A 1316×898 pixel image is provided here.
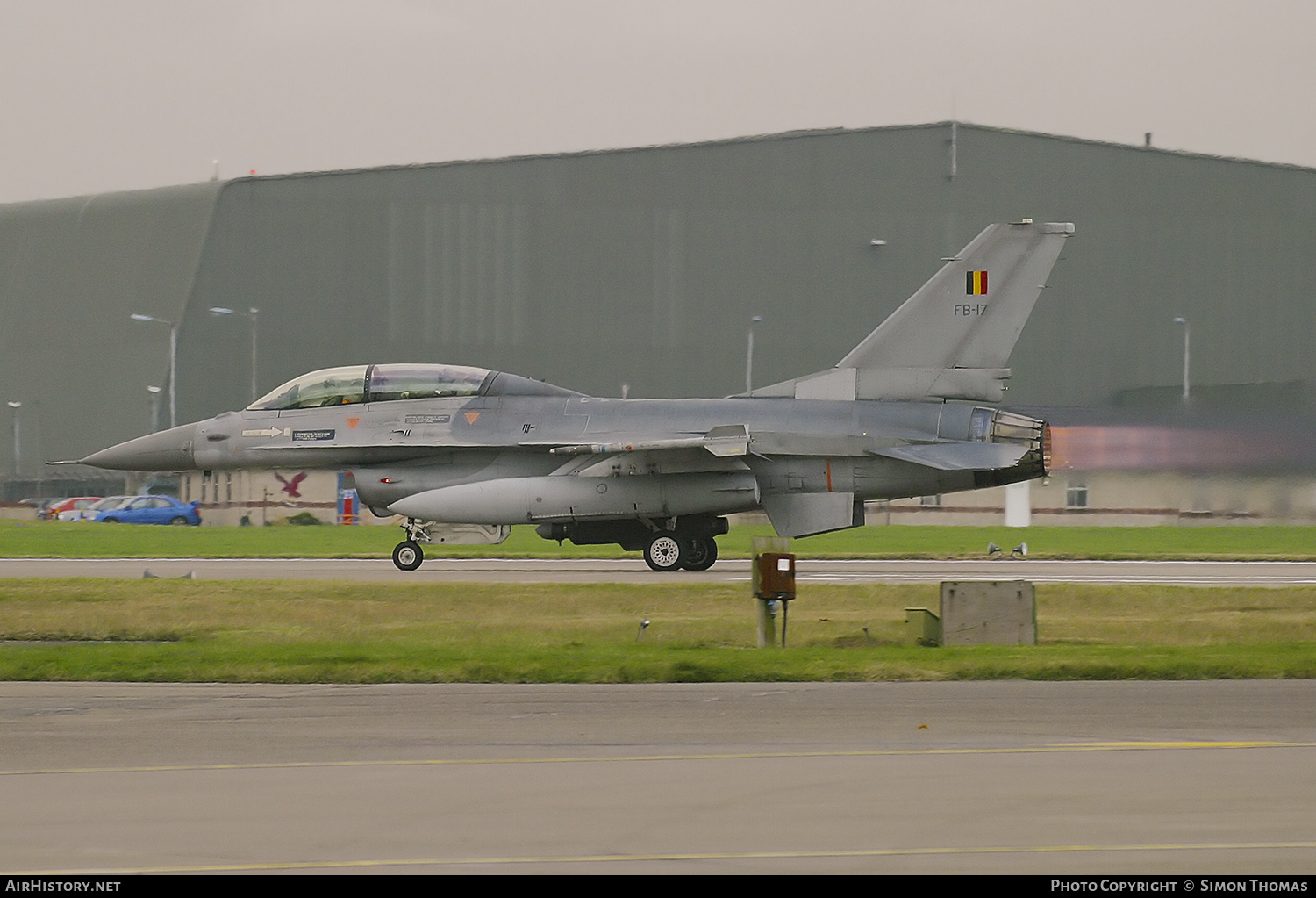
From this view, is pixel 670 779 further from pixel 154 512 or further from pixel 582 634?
pixel 154 512

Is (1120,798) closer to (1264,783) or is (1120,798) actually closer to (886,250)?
(1264,783)

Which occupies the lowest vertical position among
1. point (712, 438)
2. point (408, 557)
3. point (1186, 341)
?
point (408, 557)

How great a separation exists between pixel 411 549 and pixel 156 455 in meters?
4.95

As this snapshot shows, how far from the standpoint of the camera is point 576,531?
2453 cm

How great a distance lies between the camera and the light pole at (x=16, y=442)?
203 ft

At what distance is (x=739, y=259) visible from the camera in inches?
2179

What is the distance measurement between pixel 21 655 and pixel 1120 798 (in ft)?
32.9

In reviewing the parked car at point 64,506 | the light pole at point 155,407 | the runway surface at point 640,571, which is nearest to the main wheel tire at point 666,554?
the runway surface at point 640,571

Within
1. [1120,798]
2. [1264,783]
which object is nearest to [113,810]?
[1120,798]

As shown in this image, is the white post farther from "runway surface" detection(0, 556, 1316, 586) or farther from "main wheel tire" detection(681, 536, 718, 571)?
"main wheel tire" detection(681, 536, 718, 571)

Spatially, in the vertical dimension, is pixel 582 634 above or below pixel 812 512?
below

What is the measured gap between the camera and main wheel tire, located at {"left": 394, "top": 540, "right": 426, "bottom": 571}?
24344 mm

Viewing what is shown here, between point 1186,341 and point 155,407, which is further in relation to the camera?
point 155,407

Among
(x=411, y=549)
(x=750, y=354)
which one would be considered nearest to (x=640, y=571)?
(x=411, y=549)
